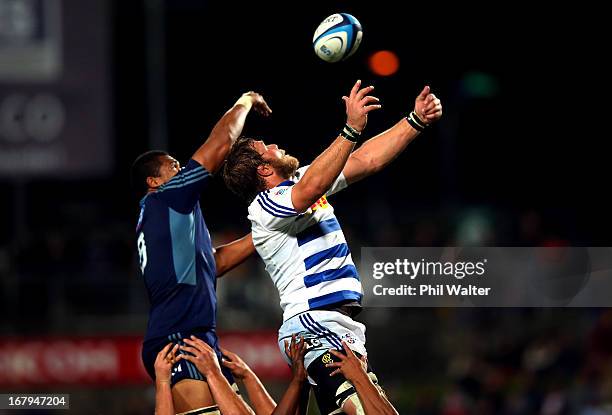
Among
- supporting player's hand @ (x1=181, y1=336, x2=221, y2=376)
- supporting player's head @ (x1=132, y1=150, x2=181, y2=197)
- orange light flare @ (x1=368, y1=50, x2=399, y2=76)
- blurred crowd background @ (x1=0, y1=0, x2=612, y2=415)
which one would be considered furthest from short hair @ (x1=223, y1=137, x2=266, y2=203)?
orange light flare @ (x1=368, y1=50, x2=399, y2=76)

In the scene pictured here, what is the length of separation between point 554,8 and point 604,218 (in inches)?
494

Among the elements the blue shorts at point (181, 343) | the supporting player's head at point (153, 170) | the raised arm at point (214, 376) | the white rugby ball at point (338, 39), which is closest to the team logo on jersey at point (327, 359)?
the raised arm at point (214, 376)

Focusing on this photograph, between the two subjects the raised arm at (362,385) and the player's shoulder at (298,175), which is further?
the player's shoulder at (298,175)

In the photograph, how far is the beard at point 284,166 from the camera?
21.7 feet

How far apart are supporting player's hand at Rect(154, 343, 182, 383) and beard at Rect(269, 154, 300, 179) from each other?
1.22 meters

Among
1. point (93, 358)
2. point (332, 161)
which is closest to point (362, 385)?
point (332, 161)

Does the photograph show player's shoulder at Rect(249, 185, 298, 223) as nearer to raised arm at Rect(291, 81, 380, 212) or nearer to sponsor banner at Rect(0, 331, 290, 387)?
raised arm at Rect(291, 81, 380, 212)

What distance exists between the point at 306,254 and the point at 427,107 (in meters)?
1.21

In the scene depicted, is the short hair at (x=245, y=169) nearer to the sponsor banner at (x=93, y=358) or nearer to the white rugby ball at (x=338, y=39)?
the white rugby ball at (x=338, y=39)

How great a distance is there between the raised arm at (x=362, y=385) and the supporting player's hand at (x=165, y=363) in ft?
3.12

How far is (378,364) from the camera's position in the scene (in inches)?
560

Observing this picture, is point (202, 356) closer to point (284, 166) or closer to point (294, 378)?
point (294, 378)

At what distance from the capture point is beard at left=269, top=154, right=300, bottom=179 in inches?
261

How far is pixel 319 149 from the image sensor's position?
30469 millimetres
